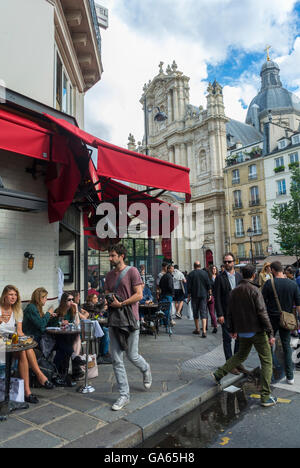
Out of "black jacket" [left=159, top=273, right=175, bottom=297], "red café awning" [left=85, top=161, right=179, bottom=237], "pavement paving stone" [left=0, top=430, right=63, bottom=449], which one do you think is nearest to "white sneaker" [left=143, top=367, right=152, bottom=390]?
"pavement paving stone" [left=0, top=430, right=63, bottom=449]

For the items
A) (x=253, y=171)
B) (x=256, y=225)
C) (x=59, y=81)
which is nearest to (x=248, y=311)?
(x=59, y=81)

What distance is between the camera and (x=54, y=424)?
9.90 feet

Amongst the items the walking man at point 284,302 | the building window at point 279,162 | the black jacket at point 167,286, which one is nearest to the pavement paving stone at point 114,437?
the walking man at point 284,302

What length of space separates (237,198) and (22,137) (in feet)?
111

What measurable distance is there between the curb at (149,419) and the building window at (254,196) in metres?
32.2

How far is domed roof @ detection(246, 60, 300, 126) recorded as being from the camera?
53656 mm

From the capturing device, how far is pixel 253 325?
12.2 feet

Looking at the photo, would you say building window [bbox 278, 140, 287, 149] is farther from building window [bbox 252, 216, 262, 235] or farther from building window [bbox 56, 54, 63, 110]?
building window [bbox 56, 54, 63, 110]

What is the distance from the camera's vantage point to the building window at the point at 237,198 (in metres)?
35.3

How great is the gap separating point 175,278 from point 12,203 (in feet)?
21.8

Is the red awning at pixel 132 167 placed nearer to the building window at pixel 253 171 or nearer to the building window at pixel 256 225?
the building window at pixel 256 225

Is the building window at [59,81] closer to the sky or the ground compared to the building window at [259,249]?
closer to the sky

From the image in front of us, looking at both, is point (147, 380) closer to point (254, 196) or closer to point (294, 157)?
point (294, 157)

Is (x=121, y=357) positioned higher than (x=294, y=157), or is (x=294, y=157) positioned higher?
(x=294, y=157)
